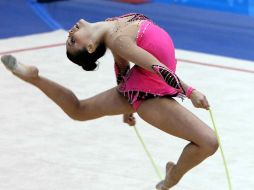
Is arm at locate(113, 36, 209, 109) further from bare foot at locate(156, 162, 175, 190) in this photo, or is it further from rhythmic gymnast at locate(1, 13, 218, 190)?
bare foot at locate(156, 162, 175, 190)

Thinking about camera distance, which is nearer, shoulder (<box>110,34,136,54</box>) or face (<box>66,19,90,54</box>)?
shoulder (<box>110,34,136,54</box>)

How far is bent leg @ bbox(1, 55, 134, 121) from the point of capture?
394cm

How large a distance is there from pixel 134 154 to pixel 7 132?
0.97 meters

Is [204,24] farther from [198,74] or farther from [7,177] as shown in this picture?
[7,177]

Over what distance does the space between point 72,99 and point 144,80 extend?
458 millimetres

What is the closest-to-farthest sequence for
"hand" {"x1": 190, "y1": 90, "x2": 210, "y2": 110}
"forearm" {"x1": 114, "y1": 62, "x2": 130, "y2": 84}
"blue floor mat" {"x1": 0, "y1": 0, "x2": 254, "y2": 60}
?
"hand" {"x1": 190, "y1": 90, "x2": 210, "y2": 110}
"forearm" {"x1": 114, "y1": 62, "x2": 130, "y2": 84}
"blue floor mat" {"x1": 0, "y1": 0, "x2": 254, "y2": 60}

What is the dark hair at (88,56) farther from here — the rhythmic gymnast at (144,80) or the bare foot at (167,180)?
the bare foot at (167,180)

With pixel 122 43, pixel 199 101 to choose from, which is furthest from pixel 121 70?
pixel 199 101

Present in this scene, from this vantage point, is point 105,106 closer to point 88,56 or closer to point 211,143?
point 88,56

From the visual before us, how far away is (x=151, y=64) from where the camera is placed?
3586mm

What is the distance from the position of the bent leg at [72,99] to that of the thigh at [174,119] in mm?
197

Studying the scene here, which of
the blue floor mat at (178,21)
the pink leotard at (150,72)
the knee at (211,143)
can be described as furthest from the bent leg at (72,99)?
the blue floor mat at (178,21)

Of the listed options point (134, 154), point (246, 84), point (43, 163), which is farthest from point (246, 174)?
point (246, 84)

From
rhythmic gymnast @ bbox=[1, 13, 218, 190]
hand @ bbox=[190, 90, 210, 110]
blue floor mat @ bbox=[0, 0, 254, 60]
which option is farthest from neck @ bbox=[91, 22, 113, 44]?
blue floor mat @ bbox=[0, 0, 254, 60]
